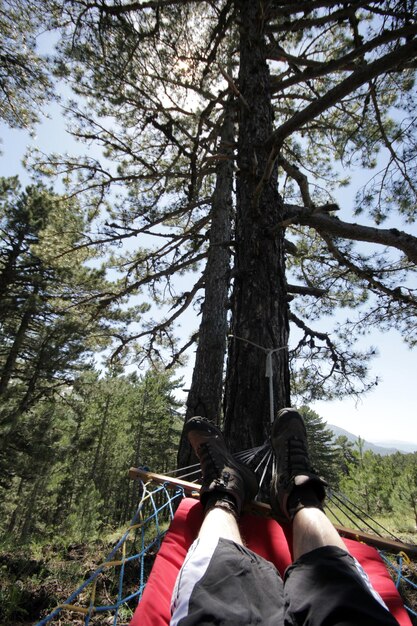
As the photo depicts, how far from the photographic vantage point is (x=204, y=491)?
4.39 ft

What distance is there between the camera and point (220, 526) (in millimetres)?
1125

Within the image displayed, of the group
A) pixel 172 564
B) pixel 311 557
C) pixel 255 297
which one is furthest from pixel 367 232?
pixel 172 564

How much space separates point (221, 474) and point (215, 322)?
2.51 meters

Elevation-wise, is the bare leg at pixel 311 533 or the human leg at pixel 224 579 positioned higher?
the bare leg at pixel 311 533

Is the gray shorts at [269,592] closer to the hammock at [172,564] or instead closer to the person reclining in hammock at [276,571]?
the person reclining in hammock at [276,571]

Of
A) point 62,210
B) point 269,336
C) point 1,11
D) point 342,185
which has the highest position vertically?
point 1,11

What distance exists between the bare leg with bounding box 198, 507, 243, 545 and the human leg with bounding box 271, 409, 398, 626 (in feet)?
0.70

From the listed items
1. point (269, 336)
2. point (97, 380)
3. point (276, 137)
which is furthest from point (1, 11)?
point (97, 380)

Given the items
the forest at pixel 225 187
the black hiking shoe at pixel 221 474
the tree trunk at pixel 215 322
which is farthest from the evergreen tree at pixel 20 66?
the black hiking shoe at pixel 221 474

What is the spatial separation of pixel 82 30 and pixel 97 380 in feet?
27.8

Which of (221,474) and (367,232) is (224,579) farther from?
(367,232)

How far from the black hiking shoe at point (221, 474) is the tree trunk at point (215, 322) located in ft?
5.32

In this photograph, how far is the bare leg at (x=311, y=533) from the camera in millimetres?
1035

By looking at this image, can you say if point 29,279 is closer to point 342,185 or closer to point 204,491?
point 342,185
